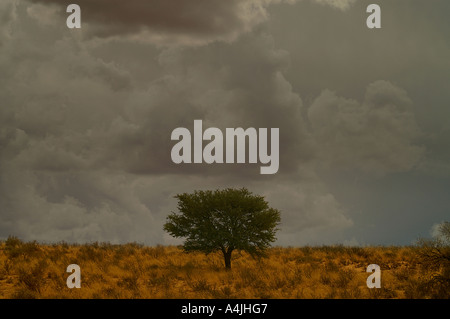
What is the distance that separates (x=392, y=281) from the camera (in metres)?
21.9

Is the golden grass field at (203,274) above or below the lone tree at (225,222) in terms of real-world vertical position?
below

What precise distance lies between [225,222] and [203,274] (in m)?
3.24

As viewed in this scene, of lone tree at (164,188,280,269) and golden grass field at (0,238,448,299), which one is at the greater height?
lone tree at (164,188,280,269)

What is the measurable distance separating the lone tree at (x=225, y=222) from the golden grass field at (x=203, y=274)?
52.0 inches

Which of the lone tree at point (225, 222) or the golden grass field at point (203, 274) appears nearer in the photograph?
the golden grass field at point (203, 274)

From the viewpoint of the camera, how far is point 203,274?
23.7 m

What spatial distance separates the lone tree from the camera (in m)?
25.1

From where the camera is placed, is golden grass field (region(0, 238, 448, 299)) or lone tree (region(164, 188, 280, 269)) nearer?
golden grass field (region(0, 238, 448, 299))

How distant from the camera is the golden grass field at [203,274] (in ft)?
66.8

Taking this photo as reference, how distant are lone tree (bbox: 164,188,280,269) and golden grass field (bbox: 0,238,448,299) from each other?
1.32m

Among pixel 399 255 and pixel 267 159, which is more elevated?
pixel 267 159
